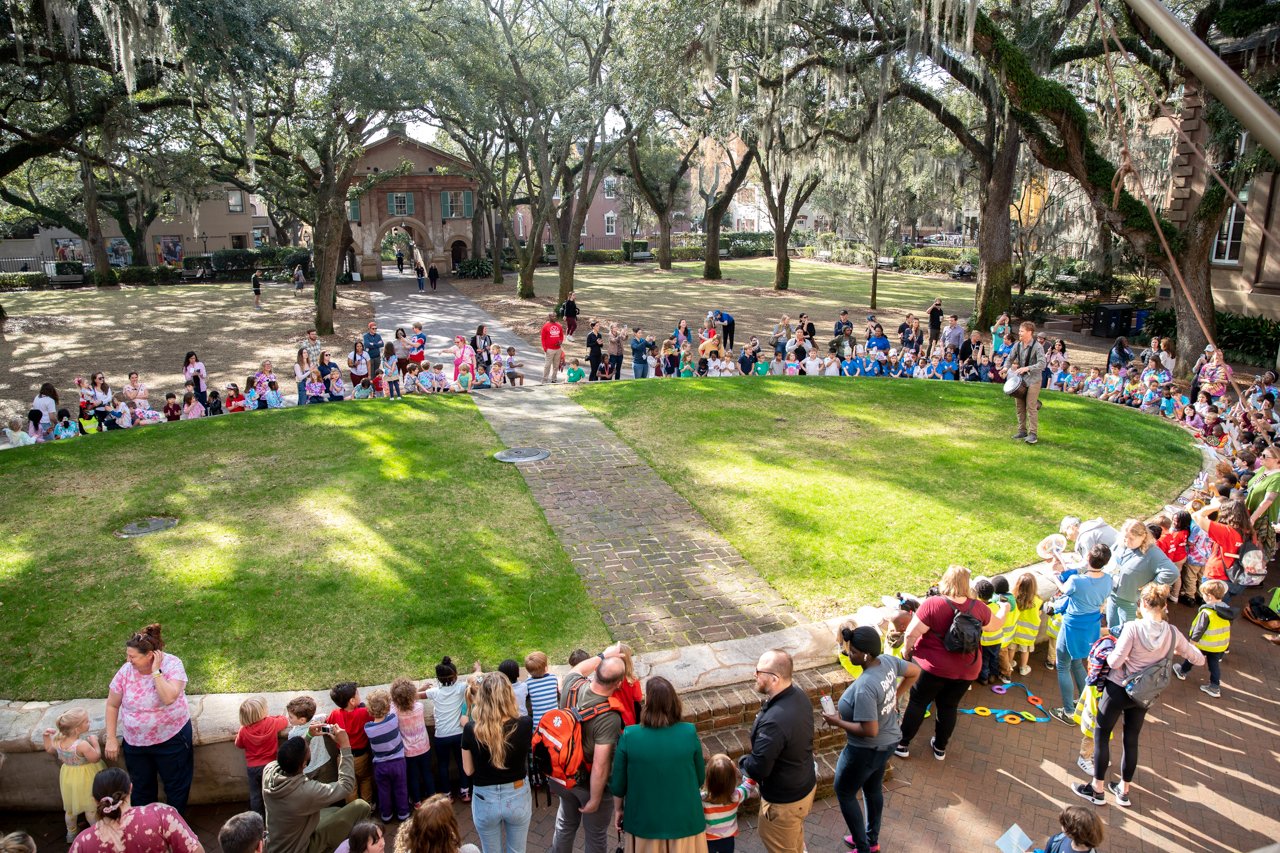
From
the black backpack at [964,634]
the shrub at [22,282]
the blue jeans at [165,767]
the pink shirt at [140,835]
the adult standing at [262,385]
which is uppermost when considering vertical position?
the shrub at [22,282]

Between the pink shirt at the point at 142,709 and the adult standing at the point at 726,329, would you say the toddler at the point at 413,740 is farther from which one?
the adult standing at the point at 726,329

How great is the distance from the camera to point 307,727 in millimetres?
5332

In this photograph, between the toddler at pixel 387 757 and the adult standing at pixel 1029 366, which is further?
the adult standing at pixel 1029 366

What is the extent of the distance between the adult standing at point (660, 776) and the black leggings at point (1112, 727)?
Result: 3240 mm

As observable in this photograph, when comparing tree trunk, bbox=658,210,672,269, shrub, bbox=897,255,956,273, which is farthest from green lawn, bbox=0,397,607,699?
shrub, bbox=897,255,956,273

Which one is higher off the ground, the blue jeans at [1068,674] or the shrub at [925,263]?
the shrub at [925,263]

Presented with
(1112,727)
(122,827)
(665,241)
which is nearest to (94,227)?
(665,241)

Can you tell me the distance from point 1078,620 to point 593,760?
167 inches

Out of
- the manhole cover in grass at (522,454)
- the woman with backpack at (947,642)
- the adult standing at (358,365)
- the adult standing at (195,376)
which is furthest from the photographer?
the adult standing at (358,365)

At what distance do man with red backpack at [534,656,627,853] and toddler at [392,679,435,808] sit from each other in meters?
1.00

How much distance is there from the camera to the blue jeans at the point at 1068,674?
6809mm

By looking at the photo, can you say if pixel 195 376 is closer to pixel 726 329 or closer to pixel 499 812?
pixel 726 329

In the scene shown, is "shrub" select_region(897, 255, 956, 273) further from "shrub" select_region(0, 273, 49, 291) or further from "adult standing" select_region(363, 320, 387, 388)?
"shrub" select_region(0, 273, 49, 291)

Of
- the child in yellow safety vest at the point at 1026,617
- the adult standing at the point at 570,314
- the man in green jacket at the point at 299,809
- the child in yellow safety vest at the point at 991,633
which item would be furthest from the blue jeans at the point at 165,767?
the adult standing at the point at 570,314
